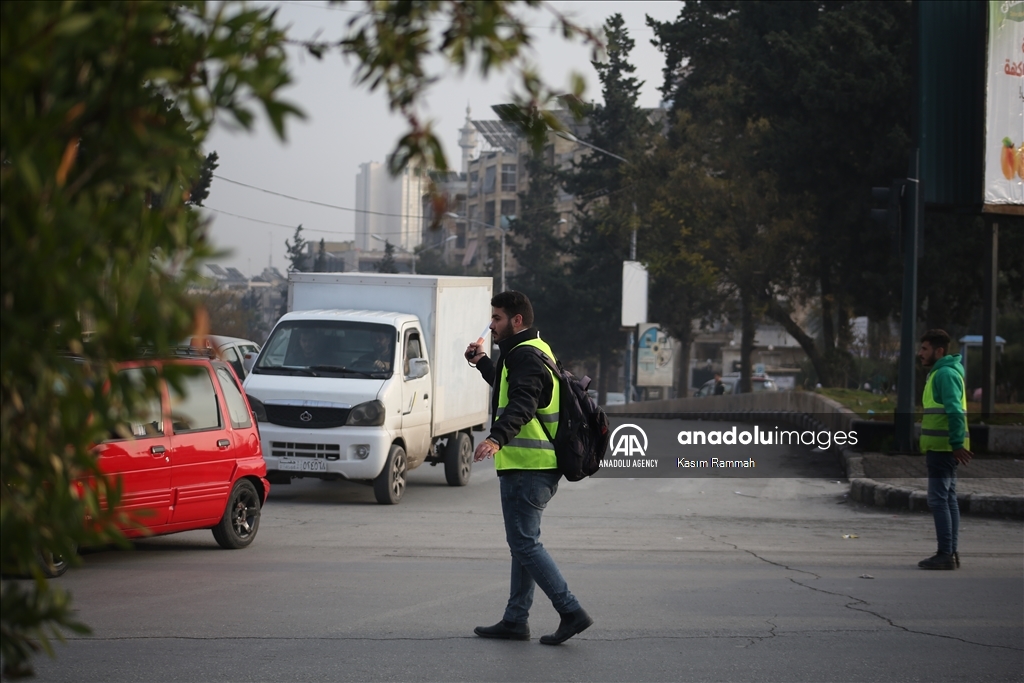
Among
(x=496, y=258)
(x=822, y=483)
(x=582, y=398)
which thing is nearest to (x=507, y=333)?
(x=582, y=398)

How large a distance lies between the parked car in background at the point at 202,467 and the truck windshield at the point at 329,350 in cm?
339

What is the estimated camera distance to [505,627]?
6.41 meters

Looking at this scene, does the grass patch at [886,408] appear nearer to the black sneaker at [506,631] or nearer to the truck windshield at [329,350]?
the truck windshield at [329,350]

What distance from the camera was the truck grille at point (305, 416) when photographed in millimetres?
13070

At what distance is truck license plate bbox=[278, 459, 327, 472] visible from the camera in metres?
13.0

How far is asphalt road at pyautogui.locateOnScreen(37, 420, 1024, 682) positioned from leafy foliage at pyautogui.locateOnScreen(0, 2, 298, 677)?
3.32 meters

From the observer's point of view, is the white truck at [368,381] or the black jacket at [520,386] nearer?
the black jacket at [520,386]

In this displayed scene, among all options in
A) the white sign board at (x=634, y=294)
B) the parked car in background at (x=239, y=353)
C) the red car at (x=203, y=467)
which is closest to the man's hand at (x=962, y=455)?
the red car at (x=203, y=467)

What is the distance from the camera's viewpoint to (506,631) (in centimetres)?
641

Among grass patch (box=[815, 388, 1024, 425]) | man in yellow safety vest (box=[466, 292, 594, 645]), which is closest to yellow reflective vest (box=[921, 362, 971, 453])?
man in yellow safety vest (box=[466, 292, 594, 645])

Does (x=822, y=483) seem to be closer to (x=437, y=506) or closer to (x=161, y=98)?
(x=437, y=506)

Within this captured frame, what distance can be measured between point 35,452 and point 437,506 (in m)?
11.5

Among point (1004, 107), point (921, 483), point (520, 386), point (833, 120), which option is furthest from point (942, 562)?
point (833, 120)

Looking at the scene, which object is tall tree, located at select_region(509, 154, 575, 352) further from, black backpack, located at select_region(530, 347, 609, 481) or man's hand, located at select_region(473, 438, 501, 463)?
man's hand, located at select_region(473, 438, 501, 463)
